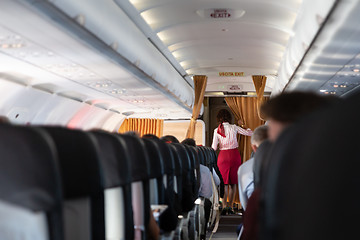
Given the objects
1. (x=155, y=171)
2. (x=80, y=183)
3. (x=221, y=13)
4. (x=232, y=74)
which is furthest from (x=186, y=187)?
(x=232, y=74)

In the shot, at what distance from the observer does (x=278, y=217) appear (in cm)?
107

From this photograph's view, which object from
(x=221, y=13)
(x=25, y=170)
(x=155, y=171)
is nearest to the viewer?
(x=25, y=170)

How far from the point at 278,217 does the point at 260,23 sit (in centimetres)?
902

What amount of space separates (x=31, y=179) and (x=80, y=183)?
17.0 inches

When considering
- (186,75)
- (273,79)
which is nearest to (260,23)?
(186,75)

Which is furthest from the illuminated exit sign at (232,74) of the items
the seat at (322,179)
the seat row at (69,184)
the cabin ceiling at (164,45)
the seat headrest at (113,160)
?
the seat at (322,179)

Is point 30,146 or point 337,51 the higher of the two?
point 337,51

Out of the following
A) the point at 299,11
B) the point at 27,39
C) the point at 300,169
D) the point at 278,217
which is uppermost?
the point at 299,11

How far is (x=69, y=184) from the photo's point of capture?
1.96 meters

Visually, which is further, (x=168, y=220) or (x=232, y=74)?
(x=232, y=74)

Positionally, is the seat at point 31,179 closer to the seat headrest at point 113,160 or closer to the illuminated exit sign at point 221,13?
the seat headrest at point 113,160

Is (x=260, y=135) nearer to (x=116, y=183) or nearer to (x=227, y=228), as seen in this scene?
(x=116, y=183)

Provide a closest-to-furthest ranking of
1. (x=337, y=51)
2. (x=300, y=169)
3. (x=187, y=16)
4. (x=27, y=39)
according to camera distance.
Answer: (x=300, y=169), (x=27, y=39), (x=337, y=51), (x=187, y=16)

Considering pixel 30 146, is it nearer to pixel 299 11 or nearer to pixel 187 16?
pixel 299 11
